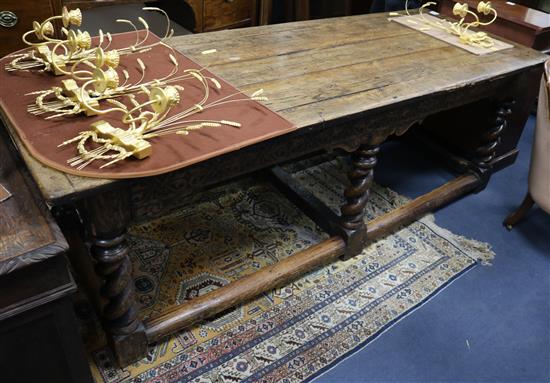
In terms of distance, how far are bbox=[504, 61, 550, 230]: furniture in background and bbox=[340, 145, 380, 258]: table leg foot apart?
74 cm

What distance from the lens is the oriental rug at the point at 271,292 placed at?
62.3 inches

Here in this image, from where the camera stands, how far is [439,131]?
9.27 feet

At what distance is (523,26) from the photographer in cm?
228

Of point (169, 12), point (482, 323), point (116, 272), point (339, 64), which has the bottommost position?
point (482, 323)

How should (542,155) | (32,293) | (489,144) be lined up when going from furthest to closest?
(489,144) → (542,155) → (32,293)

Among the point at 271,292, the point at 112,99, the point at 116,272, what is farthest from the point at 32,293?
the point at 271,292

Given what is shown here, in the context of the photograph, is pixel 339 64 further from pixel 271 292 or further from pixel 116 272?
pixel 116 272

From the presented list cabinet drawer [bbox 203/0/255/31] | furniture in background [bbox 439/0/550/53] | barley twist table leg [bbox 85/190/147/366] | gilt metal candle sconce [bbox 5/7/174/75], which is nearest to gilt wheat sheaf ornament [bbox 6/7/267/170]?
gilt metal candle sconce [bbox 5/7/174/75]

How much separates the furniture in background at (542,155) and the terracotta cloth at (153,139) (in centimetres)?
118

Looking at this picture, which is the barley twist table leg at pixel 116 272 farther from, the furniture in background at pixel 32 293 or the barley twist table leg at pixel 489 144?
the barley twist table leg at pixel 489 144

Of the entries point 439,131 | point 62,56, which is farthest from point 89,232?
point 439,131

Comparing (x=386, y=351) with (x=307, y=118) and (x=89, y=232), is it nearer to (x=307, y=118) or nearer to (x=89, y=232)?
(x=307, y=118)

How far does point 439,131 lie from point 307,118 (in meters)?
1.65

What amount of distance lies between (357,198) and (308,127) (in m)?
0.58
